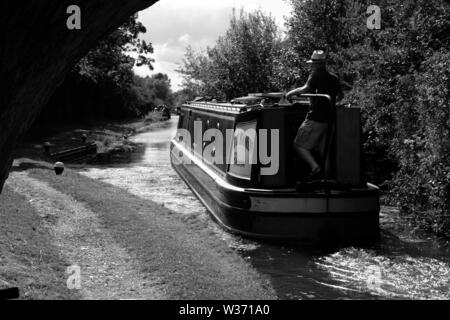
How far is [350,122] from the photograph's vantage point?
9266mm

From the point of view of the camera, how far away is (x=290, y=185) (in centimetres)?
914

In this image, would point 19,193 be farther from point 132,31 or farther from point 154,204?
point 132,31

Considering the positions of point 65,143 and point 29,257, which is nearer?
point 29,257

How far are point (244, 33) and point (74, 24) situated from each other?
24158 millimetres

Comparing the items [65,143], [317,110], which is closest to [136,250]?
[317,110]

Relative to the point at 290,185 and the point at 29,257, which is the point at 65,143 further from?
the point at 29,257

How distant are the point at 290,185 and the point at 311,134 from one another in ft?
3.13

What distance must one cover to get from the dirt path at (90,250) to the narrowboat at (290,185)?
2.25 metres

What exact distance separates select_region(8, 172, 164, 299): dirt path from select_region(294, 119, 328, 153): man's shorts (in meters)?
3.17

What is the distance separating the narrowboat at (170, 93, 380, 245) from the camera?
873 centimetres

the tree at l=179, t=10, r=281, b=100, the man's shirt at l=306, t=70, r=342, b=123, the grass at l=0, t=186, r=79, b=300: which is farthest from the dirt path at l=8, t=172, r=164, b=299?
the tree at l=179, t=10, r=281, b=100

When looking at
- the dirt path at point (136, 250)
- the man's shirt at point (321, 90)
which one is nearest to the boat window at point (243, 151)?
the man's shirt at point (321, 90)

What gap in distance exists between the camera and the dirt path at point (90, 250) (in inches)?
240

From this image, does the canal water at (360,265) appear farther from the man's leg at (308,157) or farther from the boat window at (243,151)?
the man's leg at (308,157)
